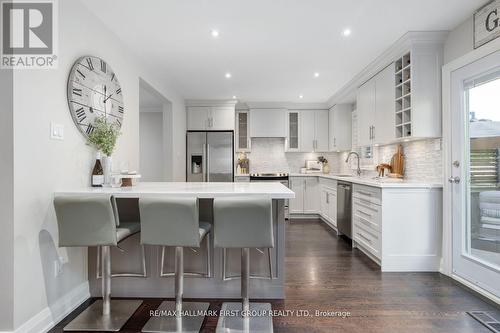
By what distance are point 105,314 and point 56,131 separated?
4.68 feet

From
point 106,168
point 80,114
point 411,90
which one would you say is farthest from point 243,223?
point 411,90

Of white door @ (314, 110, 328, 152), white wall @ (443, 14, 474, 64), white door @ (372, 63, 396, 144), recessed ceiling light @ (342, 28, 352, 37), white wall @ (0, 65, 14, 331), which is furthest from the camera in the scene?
white door @ (314, 110, 328, 152)

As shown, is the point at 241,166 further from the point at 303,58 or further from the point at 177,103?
the point at 303,58

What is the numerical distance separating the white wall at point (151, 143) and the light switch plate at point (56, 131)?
534 centimetres

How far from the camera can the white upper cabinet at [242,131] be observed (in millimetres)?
6426

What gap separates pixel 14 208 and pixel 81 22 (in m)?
1.65

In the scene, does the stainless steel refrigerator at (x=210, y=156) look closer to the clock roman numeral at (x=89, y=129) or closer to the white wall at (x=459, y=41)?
the clock roman numeral at (x=89, y=129)

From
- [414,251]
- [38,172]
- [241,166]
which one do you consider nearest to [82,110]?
[38,172]

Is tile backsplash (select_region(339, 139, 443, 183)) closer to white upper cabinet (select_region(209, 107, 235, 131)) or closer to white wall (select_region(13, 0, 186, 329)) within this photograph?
white upper cabinet (select_region(209, 107, 235, 131))

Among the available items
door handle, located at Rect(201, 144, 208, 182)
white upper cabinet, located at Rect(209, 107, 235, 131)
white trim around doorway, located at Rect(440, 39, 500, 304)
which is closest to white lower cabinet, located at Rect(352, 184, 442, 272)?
white trim around doorway, located at Rect(440, 39, 500, 304)

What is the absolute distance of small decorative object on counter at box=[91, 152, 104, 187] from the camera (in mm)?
2473

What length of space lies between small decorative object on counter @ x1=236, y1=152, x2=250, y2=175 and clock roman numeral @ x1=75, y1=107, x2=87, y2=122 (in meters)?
4.25

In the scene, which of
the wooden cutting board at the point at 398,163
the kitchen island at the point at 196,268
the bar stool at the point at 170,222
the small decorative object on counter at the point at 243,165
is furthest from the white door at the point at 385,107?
the small decorative object on counter at the point at 243,165

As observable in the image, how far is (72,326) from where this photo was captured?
203 cm
